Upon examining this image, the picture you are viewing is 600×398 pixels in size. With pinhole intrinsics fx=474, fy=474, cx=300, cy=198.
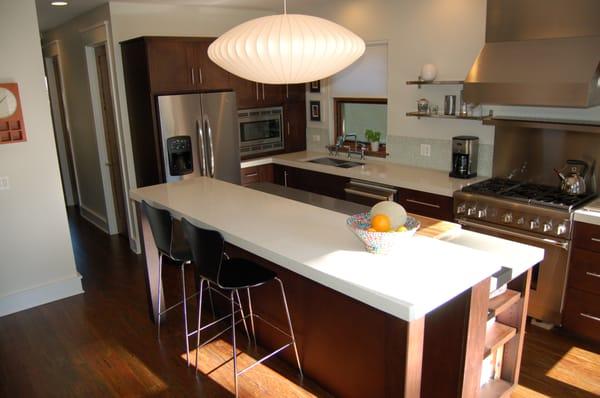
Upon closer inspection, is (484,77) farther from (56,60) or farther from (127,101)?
(56,60)

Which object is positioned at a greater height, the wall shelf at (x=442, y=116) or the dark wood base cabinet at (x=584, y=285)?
the wall shelf at (x=442, y=116)

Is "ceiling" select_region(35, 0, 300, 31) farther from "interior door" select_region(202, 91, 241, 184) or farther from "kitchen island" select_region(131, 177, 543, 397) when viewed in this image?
"kitchen island" select_region(131, 177, 543, 397)

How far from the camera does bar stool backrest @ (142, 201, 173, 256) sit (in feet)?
9.43

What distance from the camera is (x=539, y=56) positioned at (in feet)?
10.5

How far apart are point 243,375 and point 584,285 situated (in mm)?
2254

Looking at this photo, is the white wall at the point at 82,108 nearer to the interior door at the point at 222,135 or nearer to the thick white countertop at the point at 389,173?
the interior door at the point at 222,135

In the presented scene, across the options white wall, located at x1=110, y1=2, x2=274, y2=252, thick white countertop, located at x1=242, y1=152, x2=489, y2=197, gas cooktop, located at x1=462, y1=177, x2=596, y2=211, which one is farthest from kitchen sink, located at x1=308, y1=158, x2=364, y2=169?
white wall, located at x1=110, y1=2, x2=274, y2=252

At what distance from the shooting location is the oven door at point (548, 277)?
314 cm

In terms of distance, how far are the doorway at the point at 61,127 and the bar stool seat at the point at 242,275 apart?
4344 mm

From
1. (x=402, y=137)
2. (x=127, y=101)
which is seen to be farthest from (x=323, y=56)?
(x=127, y=101)

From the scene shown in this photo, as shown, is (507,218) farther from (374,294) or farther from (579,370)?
(374,294)

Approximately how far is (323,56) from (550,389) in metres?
2.23

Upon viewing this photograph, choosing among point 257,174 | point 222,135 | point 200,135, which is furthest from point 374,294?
point 257,174

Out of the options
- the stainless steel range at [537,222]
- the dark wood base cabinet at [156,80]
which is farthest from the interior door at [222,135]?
the stainless steel range at [537,222]
